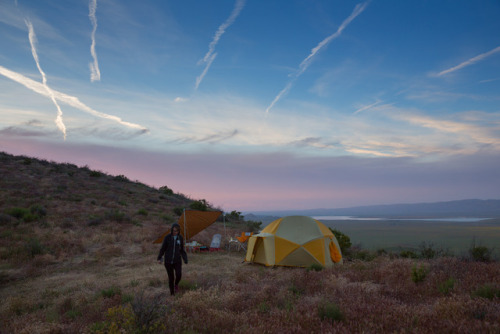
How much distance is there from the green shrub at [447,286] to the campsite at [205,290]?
0.04 meters

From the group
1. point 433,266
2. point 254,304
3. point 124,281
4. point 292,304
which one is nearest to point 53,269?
point 124,281

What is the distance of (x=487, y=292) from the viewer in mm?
5629

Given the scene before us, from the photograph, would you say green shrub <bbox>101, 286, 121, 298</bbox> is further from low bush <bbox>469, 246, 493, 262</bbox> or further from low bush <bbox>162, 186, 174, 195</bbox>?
low bush <bbox>162, 186, 174, 195</bbox>

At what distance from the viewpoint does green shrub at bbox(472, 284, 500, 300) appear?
557cm

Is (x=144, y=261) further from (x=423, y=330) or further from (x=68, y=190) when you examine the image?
(x=68, y=190)

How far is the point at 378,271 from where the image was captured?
8.91 m

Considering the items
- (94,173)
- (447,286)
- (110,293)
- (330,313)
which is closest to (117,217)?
(110,293)

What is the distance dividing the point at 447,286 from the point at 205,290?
18.8 ft

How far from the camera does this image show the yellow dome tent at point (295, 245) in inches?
504

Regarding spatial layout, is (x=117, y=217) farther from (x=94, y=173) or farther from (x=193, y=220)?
(x=94, y=173)

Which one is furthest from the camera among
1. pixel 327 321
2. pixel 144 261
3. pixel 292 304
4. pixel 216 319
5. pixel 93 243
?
pixel 93 243

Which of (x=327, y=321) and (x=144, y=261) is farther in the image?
(x=144, y=261)

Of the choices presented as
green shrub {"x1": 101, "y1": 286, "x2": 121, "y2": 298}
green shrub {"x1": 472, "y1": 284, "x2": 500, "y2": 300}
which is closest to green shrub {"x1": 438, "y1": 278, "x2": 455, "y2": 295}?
green shrub {"x1": 472, "y1": 284, "x2": 500, "y2": 300}

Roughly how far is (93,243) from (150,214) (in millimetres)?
8561
